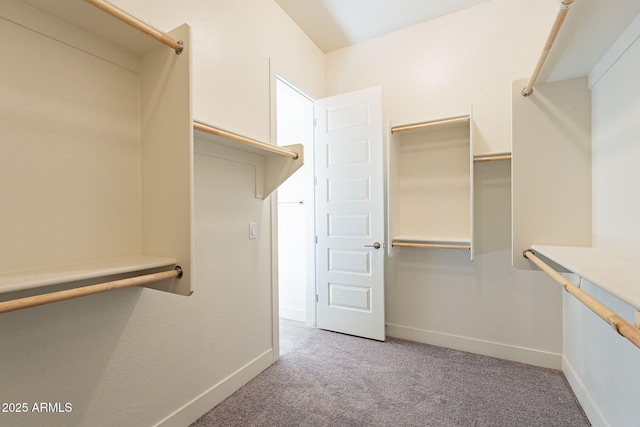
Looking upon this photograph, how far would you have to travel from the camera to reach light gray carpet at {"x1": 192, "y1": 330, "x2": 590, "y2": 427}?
5.54 feet

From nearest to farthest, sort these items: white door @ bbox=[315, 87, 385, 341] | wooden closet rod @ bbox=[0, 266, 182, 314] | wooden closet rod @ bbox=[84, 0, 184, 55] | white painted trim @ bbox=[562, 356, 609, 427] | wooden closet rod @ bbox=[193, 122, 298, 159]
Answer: wooden closet rod @ bbox=[0, 266, 182, 314]
wooden closet rod @ bbox=[84, 0, 184, 55]
wooden closet rod @ bbox=[193, 122, 298, 159]
white painted trim @ bbox=[562, 356, 609, 427]
white door @ bbox=[315, 87, 385, 341]

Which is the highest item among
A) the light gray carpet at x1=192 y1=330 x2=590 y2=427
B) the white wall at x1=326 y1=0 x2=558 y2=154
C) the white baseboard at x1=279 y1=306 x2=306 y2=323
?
the white wall at x1=326 y1=0 x2=558 y2=154

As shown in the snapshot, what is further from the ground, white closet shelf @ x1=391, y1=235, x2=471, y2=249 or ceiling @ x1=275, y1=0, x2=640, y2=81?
ceiling @ x1=275, y1=0, x2=640, y2=81

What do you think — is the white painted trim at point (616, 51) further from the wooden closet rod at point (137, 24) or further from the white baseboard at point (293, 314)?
the white baseboard at point (293, 314)

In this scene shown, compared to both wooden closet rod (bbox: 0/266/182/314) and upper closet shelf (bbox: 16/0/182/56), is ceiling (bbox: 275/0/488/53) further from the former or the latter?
wooden closet rod (bbox: 0/266/182/314)

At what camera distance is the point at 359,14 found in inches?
102

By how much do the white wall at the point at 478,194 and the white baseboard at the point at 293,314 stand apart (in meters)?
0.99

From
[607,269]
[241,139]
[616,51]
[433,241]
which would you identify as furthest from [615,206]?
[241,139]

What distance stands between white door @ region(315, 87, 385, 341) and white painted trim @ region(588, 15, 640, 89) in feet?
4.81

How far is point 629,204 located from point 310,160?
2.44 m

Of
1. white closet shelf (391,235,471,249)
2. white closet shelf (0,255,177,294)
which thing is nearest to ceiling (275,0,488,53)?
white closet shelf (391,235,471,249)

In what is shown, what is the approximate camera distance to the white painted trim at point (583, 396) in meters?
1.56

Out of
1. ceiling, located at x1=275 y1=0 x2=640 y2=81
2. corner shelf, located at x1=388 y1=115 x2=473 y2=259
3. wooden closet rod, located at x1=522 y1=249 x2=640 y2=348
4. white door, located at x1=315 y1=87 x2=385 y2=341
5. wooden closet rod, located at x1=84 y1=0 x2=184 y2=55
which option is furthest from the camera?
white door, located at x1=315 y1=87 x2=385 y2=341

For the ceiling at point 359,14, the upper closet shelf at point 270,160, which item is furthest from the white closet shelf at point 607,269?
the ceiling at point 359,14
